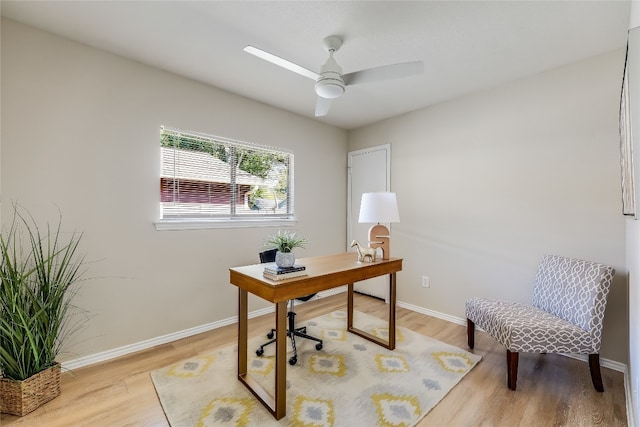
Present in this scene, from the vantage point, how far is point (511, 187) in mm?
2818

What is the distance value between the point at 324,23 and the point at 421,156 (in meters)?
2.12

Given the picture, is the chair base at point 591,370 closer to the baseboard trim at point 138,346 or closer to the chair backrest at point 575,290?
the chair backrest at point 575,290

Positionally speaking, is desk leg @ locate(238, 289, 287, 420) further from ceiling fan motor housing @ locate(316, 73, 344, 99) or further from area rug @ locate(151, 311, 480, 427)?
ceiling fan motor housing @ locate(316, 73, 344, 99)

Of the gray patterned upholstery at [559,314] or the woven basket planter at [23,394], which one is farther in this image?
the gray patterned upholstery at [559,314]

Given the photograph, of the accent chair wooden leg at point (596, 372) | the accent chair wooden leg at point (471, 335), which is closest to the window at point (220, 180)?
the accent chair wooden leg at point (471, 335)

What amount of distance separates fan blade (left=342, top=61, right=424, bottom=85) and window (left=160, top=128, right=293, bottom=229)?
1686 millimetres

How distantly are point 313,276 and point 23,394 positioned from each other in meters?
1.87

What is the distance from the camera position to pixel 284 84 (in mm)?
2891

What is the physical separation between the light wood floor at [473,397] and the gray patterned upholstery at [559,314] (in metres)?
0.28

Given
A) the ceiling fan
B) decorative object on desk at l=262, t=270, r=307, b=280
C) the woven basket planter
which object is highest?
the ceiling fan

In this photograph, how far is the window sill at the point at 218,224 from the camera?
270 centimetres

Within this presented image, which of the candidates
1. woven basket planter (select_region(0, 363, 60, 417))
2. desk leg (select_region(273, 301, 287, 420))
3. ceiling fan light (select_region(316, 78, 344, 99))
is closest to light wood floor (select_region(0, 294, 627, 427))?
woven basket planter (select_region(0, 363, 60, 417))

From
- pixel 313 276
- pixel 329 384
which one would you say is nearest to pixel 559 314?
pixel 329 384

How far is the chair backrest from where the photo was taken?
1963 millimetres
